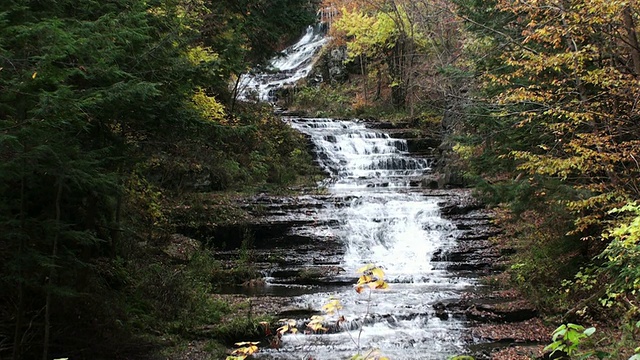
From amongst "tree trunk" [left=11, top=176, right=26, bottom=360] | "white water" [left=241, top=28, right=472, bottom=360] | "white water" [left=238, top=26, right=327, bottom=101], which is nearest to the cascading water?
"white water" [left=241, top=28, right=472, bottom=360]

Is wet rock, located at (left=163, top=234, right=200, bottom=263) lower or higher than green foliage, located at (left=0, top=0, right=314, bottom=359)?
lower

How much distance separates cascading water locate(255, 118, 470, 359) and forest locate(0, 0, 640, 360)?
1.67 metres

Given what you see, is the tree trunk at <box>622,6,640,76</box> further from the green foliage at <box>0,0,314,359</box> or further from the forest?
the green foliage at <box>0,0,314,359</box>

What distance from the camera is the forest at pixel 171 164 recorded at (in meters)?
4.85

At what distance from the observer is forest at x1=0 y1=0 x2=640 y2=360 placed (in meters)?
4.85

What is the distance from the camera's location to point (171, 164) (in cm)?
1438

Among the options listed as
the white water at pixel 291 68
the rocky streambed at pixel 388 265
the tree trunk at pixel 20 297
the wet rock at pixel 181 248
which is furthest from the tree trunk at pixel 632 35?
the white water at pixel 291 68

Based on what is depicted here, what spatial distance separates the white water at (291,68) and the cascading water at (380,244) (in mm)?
8085

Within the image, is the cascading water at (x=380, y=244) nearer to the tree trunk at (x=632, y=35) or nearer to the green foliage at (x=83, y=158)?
the green foliage at (x=83, y=158)

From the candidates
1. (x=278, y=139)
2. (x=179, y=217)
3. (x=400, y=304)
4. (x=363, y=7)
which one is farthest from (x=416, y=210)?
(x=363, y=7)

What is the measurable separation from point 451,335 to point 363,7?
29.2 meters

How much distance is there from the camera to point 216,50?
1630cm

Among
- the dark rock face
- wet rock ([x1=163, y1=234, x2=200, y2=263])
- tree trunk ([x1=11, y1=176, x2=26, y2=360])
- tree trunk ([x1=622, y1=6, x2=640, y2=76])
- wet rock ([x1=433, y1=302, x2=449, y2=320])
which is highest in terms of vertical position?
the dark rock face

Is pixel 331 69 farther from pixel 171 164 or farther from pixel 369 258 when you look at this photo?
pixel 369 258
